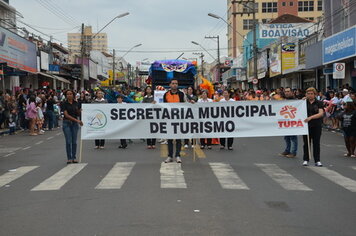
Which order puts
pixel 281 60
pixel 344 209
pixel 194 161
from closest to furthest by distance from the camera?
pixel 344 209 < pixel 194 161 < pixel 281 60

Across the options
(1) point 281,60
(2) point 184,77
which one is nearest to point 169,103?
(2) point 184,77

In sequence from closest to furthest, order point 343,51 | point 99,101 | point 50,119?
1. point 99,101
2. point 50,119
3. point 343,51

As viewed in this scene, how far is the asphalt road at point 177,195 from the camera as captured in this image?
604cm

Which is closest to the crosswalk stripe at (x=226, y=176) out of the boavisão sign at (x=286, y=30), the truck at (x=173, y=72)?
the truck at (x=173, y=72)

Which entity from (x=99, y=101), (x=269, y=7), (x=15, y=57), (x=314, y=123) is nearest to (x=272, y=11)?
(x=269, y=7)

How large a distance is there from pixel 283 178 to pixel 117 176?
10.5ft

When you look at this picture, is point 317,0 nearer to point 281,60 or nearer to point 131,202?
point 281,60

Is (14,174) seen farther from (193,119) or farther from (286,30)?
(286,30)

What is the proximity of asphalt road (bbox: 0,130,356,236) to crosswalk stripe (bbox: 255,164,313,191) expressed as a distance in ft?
0.06

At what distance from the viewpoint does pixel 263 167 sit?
11.0m

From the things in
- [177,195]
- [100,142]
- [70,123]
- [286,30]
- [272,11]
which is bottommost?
[177,195]

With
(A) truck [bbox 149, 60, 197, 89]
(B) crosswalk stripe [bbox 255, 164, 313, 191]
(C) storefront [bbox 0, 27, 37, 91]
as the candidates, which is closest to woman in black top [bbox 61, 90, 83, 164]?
(B) crosswalk stripe [bbox 255, 164, 313, 191]

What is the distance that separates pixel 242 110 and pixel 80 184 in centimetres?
497

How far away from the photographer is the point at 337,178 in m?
9.69
